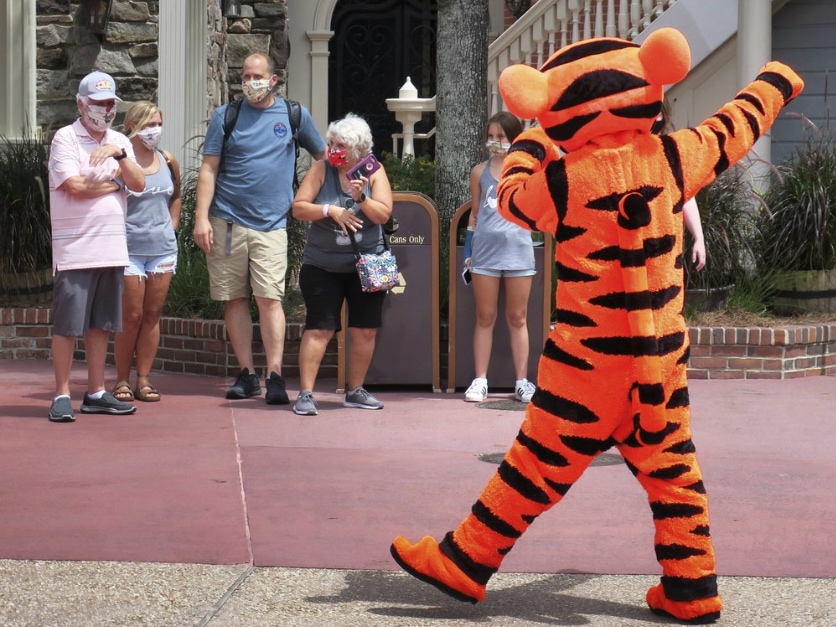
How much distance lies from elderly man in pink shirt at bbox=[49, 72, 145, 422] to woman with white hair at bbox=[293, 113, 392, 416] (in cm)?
100

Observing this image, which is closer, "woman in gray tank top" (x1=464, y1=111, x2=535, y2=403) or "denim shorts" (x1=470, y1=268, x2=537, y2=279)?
"woman in gray tank top" (x1=464, y1=111, x2=535, y2=403)

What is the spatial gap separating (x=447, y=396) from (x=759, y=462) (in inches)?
96.0

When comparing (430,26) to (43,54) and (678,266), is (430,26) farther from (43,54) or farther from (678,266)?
(678,266)

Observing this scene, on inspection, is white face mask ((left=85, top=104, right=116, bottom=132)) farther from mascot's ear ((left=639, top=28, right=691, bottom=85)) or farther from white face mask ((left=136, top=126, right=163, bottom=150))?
mascot's ear ((left=639, top=28, right=691, bottom=85))

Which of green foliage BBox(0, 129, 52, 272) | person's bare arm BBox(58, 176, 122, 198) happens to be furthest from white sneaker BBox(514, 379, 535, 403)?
green foliage BBox(0, 129, 52, 272)

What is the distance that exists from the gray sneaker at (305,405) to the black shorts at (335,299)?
390 mm

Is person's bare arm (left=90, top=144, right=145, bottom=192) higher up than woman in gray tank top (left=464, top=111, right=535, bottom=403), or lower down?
higher up

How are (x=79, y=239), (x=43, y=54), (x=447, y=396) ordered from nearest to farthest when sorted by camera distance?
(x=79, y=239) < (x=447, y=396) < (x=43, y=54)

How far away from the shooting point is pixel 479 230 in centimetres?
850

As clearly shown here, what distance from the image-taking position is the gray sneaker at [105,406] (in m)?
7.93

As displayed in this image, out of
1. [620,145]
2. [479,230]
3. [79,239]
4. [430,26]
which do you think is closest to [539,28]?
[430,26]

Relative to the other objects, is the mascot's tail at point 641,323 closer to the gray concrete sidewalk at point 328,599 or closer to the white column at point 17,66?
the gray concrete sidewalk at point 328,599

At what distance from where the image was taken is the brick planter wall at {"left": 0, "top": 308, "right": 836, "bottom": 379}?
9.48m

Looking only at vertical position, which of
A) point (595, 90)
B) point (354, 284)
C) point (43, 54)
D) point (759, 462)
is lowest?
point (759, 462)
